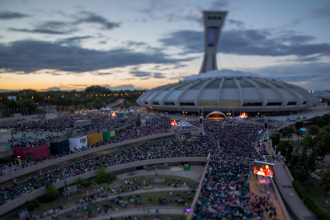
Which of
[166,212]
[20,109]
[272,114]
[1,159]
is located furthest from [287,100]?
[20,109]

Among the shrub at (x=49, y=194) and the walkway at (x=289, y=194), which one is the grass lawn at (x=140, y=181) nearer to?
Result: the shrub at (x=49, y=194)

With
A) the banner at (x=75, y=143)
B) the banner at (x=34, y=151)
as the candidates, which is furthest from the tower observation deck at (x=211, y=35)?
the banner at (x=34, y=151)

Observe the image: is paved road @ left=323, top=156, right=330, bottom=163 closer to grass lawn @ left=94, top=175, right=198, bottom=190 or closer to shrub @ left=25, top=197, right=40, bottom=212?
grass lawn @ left=94, top=175, right=198, bottom=190

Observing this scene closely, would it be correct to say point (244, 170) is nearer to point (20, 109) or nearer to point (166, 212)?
point (166, 212)

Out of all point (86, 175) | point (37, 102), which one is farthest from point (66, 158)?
point (37, 102)

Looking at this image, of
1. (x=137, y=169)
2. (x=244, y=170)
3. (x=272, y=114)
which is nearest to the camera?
(x=244, y=170)

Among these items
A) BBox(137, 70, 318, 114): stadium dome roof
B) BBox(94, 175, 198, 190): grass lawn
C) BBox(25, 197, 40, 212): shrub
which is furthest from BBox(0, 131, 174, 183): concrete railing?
BBox(137, 70, 318, 114): stadium dome roof

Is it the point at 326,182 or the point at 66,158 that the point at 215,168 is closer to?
the point at 326,182
